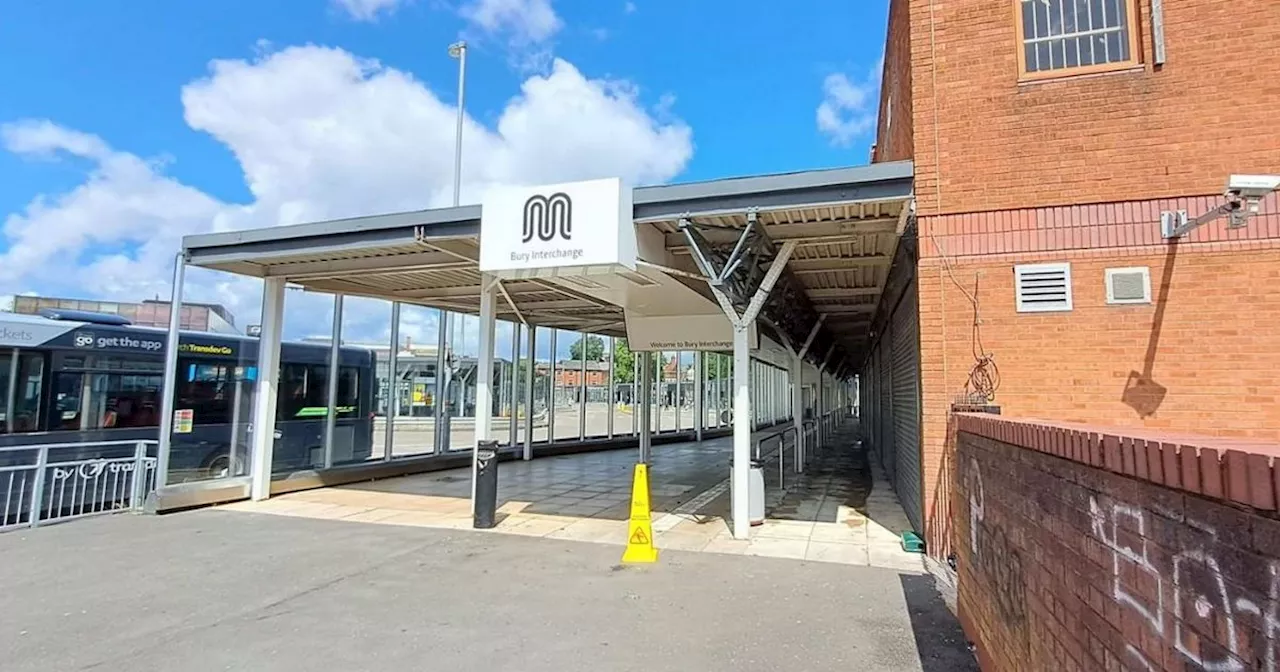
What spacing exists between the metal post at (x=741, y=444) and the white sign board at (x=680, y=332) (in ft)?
9.72

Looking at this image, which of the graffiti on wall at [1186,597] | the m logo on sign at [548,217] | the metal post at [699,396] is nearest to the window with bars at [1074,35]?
the m logo on sign at [548,217]

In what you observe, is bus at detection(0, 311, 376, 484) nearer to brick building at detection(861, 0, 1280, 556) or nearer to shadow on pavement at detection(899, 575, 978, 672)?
shadow on pavement at detection(899, 575, 978, 672)

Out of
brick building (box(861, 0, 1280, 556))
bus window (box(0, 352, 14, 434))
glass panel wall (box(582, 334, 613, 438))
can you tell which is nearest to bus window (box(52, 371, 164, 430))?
bus window (box(0, 352, 14, 434))

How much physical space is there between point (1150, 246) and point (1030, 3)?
282 centimetres

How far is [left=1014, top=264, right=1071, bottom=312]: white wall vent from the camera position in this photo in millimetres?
6520

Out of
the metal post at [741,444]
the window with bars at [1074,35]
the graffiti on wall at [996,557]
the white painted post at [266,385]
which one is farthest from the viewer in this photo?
the white painted post at [266,385]

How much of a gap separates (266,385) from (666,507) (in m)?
6.72

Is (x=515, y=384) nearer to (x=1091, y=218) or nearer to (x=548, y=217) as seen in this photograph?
(x=548, y=217)

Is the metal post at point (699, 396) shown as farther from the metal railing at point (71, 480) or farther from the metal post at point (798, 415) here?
the metal railing at point (71, 480)

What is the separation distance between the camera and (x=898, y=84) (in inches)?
375

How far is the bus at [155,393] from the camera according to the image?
9414 millimetres

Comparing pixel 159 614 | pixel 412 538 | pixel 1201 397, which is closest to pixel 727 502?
pixel 412 538

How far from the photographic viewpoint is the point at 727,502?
34.5ft

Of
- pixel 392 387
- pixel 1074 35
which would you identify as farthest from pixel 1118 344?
pixel 392 387
